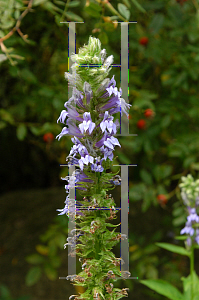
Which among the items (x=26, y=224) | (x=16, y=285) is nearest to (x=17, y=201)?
(x=26, y=224)

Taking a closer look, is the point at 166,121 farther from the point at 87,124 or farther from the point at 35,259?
the point at 87,124

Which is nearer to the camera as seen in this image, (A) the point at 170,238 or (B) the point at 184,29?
(B) the point at 184,29

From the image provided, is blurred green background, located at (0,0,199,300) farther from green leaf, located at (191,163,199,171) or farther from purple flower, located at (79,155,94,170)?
purple flower, located at (79,155,94,170)

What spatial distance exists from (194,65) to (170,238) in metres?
2.26

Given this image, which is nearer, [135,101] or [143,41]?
[135,101]

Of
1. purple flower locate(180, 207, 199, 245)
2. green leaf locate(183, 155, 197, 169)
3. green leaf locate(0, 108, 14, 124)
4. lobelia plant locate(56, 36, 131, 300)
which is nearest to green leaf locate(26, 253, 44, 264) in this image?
green leaf locate(0, 108, 14, 124)

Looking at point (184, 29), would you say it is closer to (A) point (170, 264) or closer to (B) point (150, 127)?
(B) point (150, 127)

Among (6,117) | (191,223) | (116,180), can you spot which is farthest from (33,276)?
(116,180)

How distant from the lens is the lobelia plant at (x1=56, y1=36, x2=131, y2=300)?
1048 millimetres

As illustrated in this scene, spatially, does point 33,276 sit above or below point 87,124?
below

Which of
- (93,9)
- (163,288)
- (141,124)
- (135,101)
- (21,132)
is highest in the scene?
(93,9)

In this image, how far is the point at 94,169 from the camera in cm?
104

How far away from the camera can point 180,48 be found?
3.13 meters

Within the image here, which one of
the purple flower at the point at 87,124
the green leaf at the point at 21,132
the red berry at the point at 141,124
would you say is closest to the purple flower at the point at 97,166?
the purple flower at the point at 87,124
